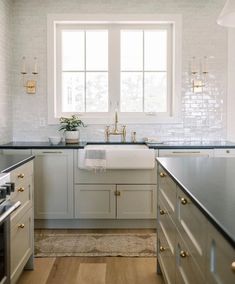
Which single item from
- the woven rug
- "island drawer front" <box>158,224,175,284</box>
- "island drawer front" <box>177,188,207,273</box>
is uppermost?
"island drawer front" <box>177,188,207,273</box>

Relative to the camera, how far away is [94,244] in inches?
141

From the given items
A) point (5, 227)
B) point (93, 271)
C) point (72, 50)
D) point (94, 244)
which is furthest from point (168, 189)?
point (72, 50)

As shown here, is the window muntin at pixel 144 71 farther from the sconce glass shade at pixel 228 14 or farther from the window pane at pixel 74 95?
the sconce glass shade at pixel 228 14

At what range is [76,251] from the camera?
11.2 feet

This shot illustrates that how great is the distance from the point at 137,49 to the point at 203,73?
883 mm

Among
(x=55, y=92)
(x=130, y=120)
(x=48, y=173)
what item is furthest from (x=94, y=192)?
(x=55, y=92)

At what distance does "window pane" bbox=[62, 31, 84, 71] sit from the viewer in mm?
4664

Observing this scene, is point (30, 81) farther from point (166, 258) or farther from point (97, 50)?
point (166, 258)

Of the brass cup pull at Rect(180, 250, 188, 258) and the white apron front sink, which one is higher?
the white apron front sink

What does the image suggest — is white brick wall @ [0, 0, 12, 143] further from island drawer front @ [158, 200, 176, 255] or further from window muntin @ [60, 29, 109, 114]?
island drawer front @ [158, 200, 176, 255]

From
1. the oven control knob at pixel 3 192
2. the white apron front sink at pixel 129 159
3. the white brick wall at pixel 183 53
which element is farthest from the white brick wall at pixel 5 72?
the oven control knob at pixel 3 192

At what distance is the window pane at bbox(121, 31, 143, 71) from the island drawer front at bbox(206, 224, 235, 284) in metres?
3.61

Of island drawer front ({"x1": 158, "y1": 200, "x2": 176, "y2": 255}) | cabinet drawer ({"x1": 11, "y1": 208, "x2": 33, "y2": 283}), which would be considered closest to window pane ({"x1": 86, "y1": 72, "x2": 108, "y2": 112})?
cabinet drawer ({"x1": 11, "y1": 208, "x2": 33, "y2": 283})

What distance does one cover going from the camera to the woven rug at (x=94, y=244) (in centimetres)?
335
